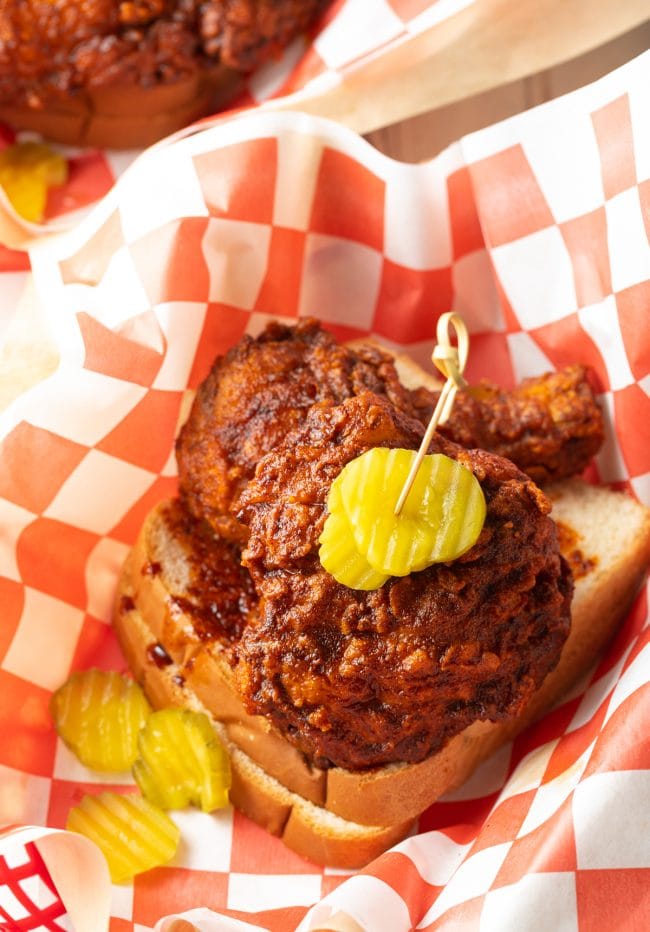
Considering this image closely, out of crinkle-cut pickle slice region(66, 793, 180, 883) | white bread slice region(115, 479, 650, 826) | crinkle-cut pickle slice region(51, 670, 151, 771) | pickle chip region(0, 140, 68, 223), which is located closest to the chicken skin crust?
white bread slice region(115, 479, 650, 826)

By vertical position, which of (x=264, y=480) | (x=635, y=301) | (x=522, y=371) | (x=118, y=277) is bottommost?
(x=522, y=371)

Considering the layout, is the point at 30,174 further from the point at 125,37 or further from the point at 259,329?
the point at 259,329

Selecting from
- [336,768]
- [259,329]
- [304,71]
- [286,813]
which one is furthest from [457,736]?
[304,71]

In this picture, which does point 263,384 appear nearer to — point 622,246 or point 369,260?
point 369,260

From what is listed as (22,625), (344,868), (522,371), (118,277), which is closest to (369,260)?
(522,371)

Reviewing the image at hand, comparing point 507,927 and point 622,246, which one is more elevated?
point 622,246

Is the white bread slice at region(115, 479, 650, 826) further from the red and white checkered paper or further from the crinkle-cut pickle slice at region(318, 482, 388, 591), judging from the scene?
the red and white checkered paper

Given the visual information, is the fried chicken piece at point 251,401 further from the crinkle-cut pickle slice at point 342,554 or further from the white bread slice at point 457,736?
the crinkle-cut pickle slice at point 342,554
